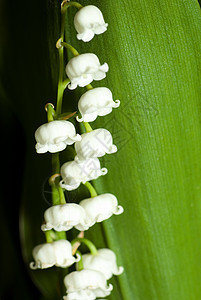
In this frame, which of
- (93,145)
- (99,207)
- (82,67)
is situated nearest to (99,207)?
(99,207)

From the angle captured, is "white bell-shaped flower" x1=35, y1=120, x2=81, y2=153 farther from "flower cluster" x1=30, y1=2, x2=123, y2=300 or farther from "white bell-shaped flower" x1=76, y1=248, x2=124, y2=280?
"white bell-shaped flower" x1=76, y1=248, x2=124, y2=280

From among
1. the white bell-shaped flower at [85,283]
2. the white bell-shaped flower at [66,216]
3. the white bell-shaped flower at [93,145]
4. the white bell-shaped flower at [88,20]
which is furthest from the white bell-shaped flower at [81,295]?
the white bell-shaped flower at [88,20]

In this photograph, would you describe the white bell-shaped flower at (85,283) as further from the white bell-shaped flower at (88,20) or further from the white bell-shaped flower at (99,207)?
the white bell-shaped flower at (88,20)

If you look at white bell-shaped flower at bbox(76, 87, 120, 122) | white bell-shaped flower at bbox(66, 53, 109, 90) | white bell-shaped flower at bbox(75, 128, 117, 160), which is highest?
white bell-shaped flower at bbox(66, 53, 109, 90)

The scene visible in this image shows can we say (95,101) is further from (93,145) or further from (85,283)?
(85,283)

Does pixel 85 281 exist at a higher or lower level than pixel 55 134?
lower

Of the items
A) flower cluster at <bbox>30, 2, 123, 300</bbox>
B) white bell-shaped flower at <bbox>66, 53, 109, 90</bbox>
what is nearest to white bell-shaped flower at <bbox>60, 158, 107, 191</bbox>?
flower cluster at <bbox>30, 2, 123, 300</bbox>

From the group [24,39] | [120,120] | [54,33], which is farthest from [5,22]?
[120,120]

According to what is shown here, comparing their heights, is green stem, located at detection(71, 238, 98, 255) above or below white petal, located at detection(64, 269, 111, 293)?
above

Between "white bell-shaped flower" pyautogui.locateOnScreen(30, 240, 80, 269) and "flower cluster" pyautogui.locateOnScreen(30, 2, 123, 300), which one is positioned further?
"white bell-shaped flower" pyautogui.locateOnScreen(30, 240, 80, 269)
